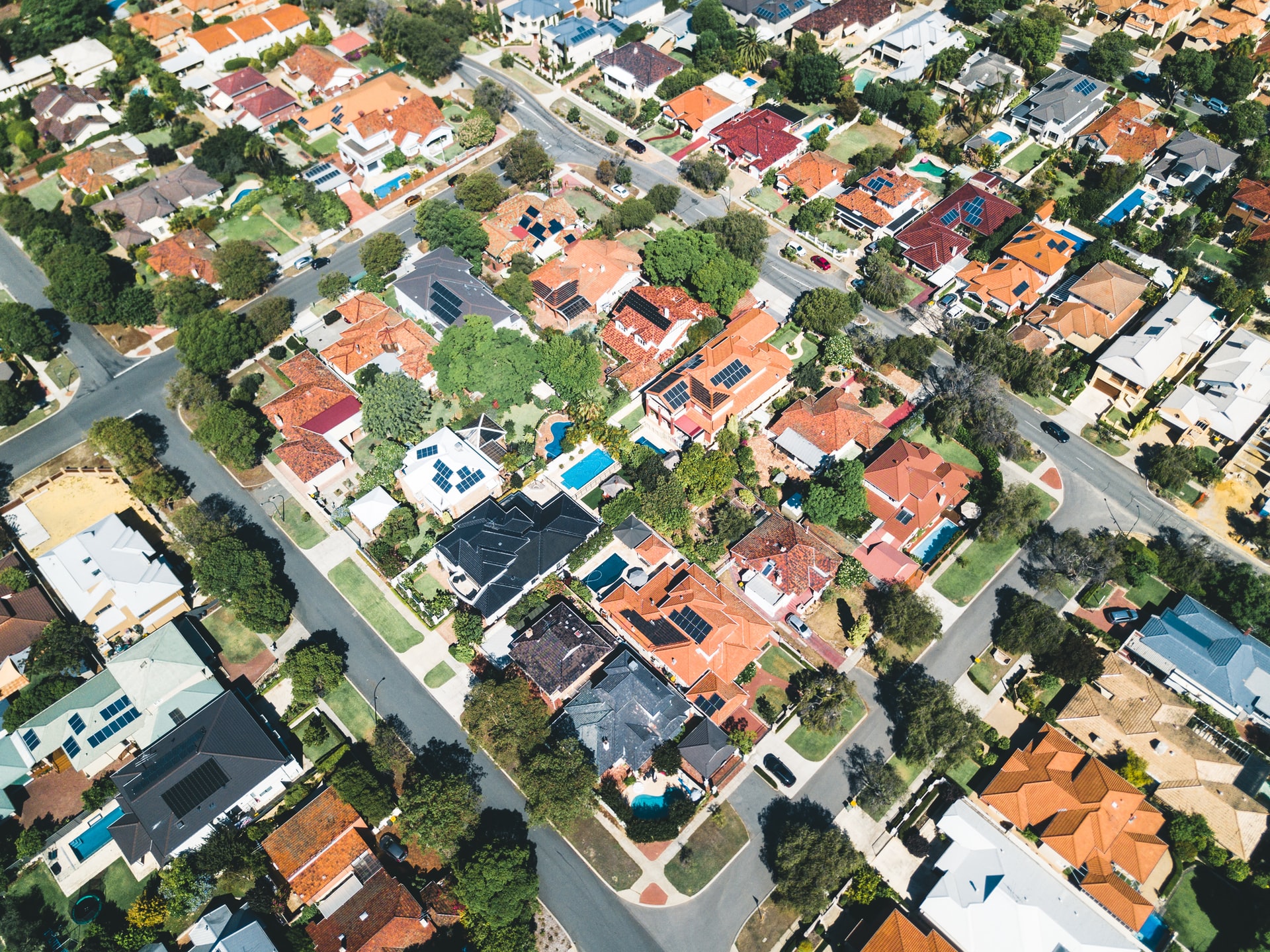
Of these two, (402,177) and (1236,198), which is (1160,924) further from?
(402,177)

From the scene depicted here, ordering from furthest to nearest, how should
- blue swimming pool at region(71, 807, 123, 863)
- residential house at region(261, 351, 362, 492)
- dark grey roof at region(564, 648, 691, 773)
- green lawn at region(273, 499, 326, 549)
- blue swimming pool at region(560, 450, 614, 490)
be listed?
residential house at region(261, 351, 362, 492) < blue swimming pool at region(560, 450, 614, 490) < green lawn at region(273, 499, 326, 549) < dark grey roof at region(564, 648, 691, 773) < blue swimming pool at region(71, 807, 123, 863)

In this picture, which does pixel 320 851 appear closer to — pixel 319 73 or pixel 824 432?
pixel 824 432

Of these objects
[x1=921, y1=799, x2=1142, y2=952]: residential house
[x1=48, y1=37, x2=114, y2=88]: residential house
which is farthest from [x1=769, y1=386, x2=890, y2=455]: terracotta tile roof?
[x1=48, y1=37, x2=114, y2=88]: residential house

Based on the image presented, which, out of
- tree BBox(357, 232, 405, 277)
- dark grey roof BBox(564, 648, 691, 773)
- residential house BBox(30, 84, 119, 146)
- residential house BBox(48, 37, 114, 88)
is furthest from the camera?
residential house BBox(48, 37, 114, 88)

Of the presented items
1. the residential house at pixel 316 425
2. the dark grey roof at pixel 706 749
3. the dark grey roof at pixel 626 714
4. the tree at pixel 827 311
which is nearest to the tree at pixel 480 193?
the residential house at pixel 316 425

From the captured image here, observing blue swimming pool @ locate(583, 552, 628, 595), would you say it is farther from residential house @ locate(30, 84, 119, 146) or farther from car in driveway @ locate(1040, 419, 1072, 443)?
residential house @ locate(30, 84, 119, 146)

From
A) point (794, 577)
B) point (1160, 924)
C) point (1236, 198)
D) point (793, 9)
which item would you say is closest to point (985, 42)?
point (793, 9)

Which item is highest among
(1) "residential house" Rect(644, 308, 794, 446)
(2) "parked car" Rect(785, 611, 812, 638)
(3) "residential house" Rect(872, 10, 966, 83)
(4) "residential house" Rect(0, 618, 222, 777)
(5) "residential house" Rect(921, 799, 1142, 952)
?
(3) "residential house" Rect(872, 10, 966, 83)
